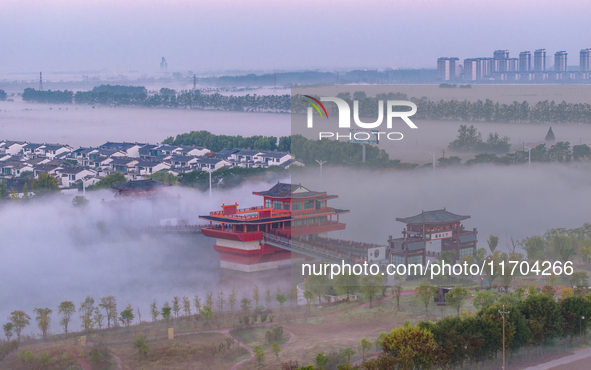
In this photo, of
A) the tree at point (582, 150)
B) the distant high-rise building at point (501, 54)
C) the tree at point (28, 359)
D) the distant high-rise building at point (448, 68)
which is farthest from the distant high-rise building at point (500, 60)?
the tree at point (28, 359)

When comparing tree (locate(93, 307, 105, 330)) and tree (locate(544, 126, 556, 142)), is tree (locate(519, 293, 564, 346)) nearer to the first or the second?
tree (locate(93, 307, 105, 330))

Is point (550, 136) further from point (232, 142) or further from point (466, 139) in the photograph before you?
point (232, 142)

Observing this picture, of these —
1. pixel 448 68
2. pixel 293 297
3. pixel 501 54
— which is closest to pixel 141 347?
pixel 293 297

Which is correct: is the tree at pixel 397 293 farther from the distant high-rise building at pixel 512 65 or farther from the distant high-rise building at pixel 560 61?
the distant high-rise building at pixel 560 61

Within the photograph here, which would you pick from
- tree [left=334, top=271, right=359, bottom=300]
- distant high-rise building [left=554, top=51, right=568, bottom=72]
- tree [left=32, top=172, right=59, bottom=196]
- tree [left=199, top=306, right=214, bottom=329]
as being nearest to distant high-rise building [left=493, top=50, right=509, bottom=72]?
distant high-rise building [left=554, top=51, right=568, bottom=72]

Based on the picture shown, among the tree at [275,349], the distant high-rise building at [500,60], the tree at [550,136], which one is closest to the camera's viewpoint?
the tree at [275,349]

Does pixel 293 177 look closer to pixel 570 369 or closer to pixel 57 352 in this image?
pixel 57 352
